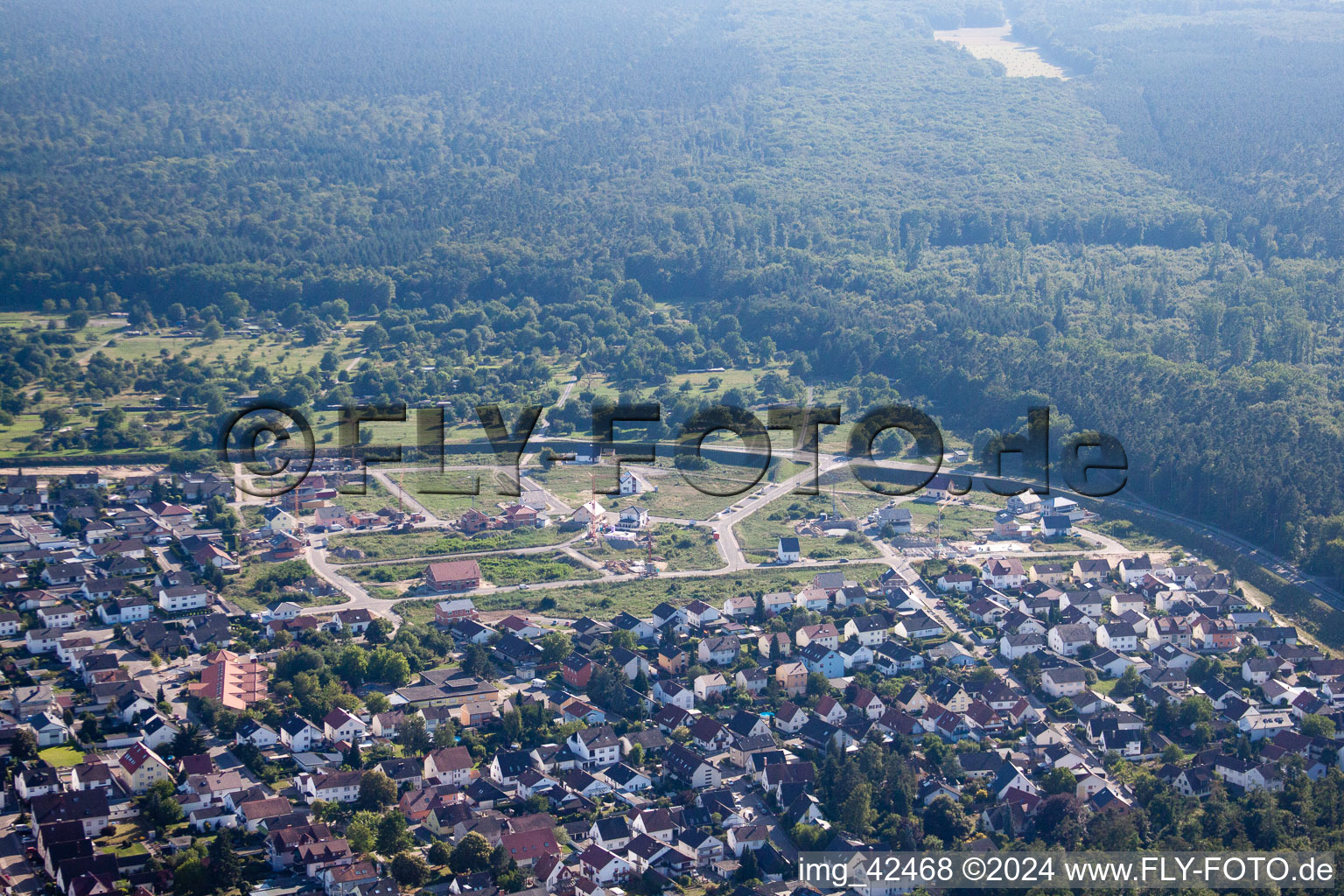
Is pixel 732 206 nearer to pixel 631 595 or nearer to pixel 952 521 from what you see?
pixel 952 521

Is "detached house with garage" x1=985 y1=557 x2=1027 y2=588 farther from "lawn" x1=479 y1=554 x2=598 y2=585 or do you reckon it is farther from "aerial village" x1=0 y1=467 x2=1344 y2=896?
"lawn" x1=479 y1=554 x2=598 y2=585

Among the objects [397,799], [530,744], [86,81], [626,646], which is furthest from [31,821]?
[86,81]

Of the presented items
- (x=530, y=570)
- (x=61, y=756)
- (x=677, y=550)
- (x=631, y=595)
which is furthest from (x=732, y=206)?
(x=61, y=756)

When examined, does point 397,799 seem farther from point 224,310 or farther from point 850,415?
point 224,310

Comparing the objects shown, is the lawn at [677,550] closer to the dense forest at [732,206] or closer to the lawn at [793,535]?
the lawn at [793,535]

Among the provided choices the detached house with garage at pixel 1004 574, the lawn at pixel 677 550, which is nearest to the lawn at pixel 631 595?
the lawn at pixel 677 550

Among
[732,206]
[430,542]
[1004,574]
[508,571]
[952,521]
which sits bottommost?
[430,542]
